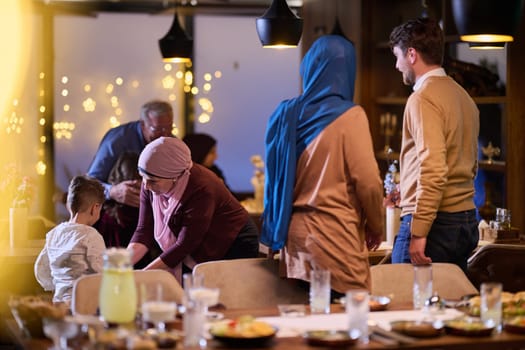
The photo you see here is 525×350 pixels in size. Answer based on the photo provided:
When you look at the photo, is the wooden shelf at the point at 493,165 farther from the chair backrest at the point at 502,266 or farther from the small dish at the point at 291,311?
the small dish at the point at 291,311

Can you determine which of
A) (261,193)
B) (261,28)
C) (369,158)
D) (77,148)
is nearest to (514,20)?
(369,158)

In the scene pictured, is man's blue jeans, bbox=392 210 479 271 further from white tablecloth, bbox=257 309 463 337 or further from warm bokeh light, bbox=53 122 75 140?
warm bokeh light, bbox=53 122 75 140

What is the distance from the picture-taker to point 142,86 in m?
9.79

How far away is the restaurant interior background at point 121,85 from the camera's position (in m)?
9.42

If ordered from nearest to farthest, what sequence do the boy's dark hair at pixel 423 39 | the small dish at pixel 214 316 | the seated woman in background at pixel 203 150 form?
1. the small dish at pixel 214 316
2. the boy's dark hair at pixel 423 39
3. the seated woman in background at pixel 203 150

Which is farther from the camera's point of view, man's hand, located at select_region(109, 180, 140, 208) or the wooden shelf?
the wooden shelf

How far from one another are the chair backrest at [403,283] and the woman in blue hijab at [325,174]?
0.13m

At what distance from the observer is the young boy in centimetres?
480

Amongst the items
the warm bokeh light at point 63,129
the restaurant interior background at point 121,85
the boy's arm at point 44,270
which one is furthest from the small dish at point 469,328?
the warm bokeh light at point 63,129

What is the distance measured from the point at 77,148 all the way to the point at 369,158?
19.5 ft

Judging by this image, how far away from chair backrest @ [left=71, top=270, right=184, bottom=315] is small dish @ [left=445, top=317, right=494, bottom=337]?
1.01 metres

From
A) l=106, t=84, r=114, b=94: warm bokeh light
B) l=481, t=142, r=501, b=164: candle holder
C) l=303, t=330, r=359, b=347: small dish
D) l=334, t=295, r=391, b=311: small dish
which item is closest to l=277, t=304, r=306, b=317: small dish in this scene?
l=334, t=295, r=391, b=311: small dish

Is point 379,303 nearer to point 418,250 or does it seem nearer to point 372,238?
point 372,238

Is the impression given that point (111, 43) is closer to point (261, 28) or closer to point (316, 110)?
point (261, 28)
